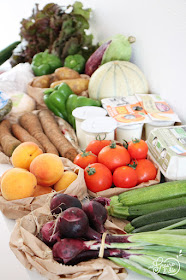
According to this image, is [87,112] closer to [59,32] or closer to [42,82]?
[42,82]

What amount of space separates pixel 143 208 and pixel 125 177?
0.48ft

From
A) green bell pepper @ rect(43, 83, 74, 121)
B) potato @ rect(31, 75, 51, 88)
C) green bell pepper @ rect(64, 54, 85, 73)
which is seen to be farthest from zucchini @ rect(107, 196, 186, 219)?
green bell pepper @ rect(64, 54, 85, 73)

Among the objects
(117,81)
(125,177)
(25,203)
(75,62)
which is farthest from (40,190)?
(75,62)

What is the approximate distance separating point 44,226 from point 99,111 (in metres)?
0.82

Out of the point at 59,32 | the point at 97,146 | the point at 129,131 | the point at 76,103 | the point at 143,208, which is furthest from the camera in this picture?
the point at 59,32

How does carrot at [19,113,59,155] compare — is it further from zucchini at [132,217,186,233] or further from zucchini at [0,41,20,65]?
zucchini at [0,41,20,65]

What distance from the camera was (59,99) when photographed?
1.77m

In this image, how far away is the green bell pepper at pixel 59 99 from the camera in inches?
69.7

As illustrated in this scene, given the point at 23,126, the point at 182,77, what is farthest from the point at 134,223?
the point at 23,126

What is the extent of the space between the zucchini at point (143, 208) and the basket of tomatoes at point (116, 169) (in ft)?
0.35

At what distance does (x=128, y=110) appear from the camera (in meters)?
1.54

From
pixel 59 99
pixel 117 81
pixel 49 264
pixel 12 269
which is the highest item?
pixel 117 81

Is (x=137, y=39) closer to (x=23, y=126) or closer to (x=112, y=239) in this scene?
(x=23, y=126)

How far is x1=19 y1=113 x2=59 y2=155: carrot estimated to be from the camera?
147 cm
